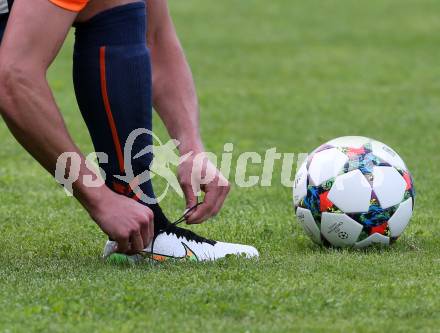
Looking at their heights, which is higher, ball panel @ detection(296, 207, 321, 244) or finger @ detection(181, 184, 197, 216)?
finger @ detection(181, 184, 197, 216)

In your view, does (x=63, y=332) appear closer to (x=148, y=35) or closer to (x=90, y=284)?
(x=90, y=284)

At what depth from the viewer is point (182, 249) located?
14.6 feet

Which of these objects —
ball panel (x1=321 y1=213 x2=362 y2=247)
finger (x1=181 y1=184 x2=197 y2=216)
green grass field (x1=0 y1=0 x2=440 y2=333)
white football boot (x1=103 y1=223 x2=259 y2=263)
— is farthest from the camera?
ball panel (x1=321 y1=213 x2=362 y2=247)

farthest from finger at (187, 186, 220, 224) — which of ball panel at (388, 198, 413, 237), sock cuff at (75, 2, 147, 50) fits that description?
ball panel at (388, 198, 413, 237)

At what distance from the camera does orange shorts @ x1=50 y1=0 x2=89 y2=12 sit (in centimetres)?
372

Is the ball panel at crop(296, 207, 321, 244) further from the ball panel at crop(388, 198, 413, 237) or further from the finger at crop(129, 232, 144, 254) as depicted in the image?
the finger at crop(129, 232, 144, 254)

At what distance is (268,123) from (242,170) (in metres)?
2.38

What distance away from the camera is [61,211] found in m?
5.82

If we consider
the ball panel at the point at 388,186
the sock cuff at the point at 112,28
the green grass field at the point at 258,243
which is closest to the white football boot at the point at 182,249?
the green grass field at the point at 258,243

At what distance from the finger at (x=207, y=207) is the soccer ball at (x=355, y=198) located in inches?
30.2

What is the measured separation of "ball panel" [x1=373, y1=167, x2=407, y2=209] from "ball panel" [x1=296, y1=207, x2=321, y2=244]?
0.31 meters

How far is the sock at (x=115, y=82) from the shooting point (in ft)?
13.4

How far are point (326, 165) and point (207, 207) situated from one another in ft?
3.07

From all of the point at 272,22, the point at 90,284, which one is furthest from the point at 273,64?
the point at 90,284
